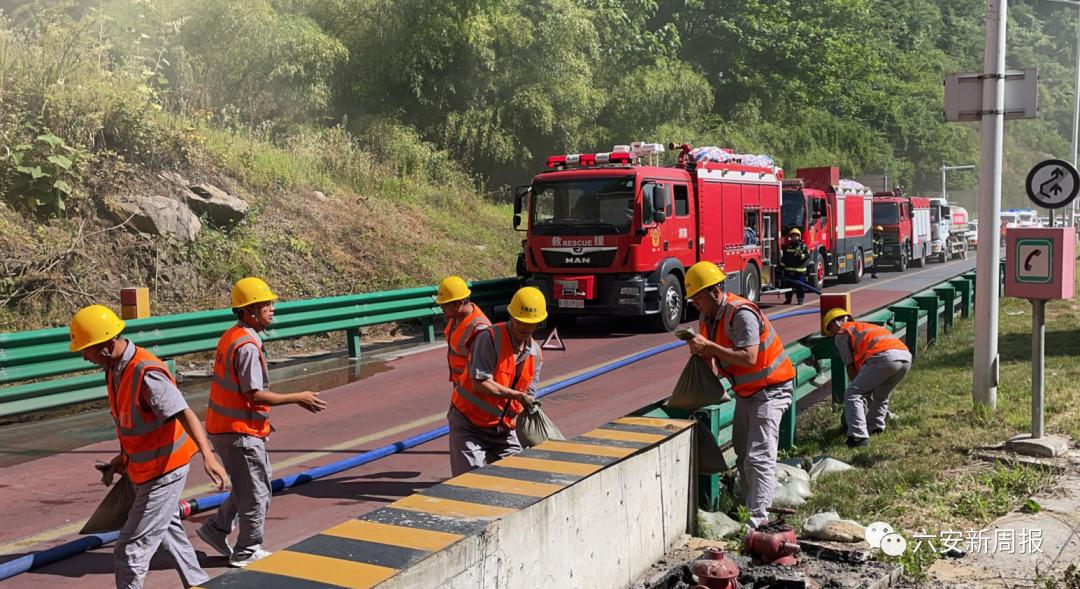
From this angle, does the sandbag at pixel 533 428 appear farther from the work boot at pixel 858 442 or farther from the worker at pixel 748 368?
the work boot at pixel 858 442

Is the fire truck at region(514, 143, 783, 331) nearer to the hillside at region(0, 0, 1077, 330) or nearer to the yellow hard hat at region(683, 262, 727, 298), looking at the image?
the hillside at region(0, 0, 1077, 330)

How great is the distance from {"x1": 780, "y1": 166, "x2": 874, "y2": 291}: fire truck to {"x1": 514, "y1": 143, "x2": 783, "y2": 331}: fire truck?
22.6ft

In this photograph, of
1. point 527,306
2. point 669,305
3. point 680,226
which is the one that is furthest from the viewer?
point 680,226

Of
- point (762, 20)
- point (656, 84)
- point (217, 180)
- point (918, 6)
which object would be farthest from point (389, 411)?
point (918, 6)

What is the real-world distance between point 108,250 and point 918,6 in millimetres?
87174

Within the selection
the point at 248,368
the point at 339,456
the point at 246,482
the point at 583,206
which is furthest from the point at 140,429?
the point at 583,206

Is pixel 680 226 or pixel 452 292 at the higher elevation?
pixel 680 226

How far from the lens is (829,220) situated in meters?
27.8

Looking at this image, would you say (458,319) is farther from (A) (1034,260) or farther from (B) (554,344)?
A: (B) (554,344)

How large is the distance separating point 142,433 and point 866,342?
6315mm

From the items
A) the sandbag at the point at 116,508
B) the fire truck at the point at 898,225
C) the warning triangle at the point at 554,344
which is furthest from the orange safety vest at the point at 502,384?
the fire truck at the point at 898,225

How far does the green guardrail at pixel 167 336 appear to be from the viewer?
9.88 meters

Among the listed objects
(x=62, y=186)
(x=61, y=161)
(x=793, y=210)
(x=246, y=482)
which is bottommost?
(x=246, y=482)

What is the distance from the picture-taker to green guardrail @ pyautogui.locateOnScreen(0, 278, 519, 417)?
9.88 meters
